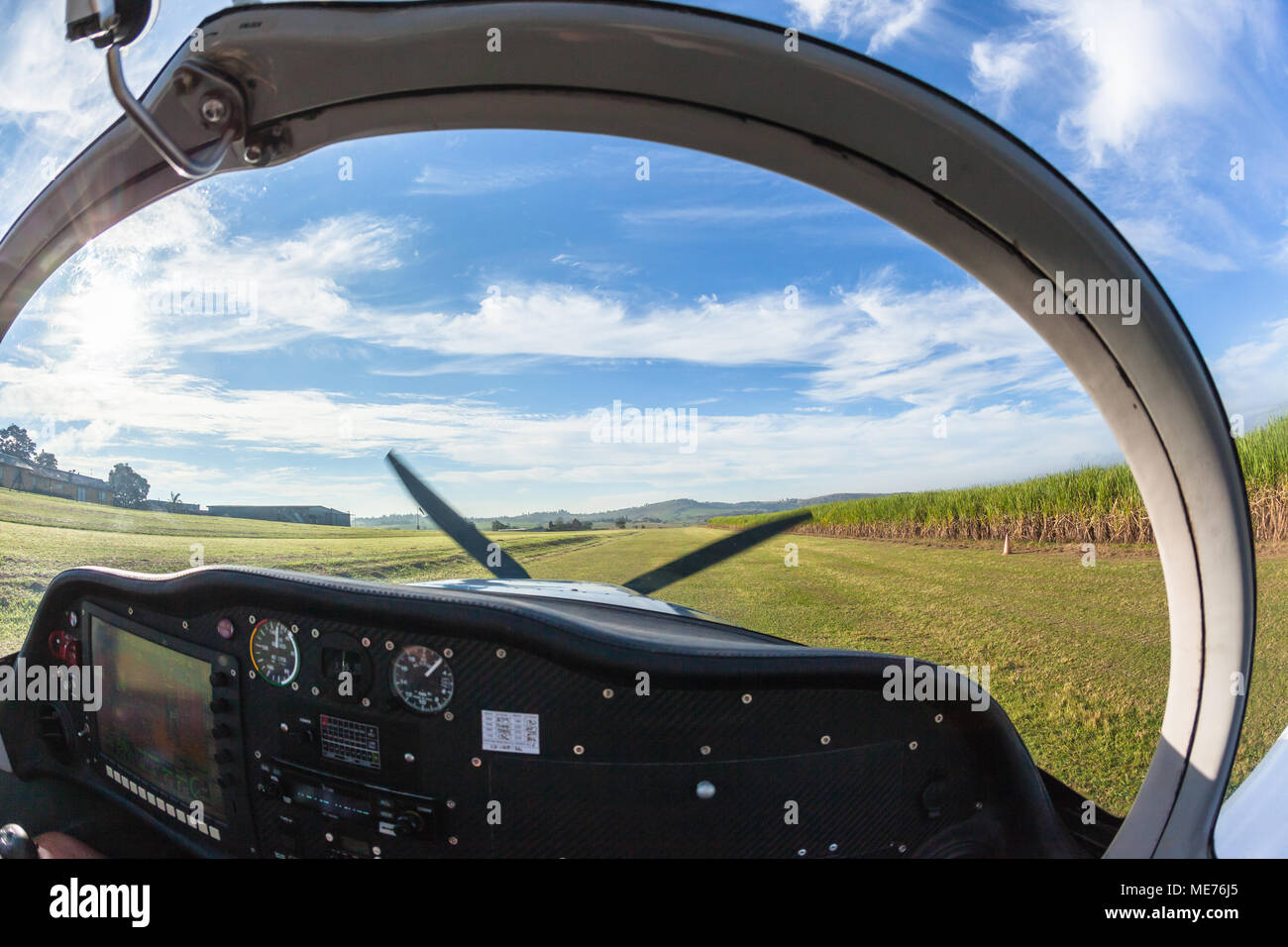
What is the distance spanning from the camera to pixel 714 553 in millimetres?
2041

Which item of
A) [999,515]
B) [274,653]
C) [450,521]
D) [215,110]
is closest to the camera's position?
[215,110]

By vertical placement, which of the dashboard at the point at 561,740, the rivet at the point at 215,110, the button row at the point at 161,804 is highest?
the rivet at the point at 215,110


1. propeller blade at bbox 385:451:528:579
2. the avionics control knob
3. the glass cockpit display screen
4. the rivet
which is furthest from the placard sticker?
the rivet

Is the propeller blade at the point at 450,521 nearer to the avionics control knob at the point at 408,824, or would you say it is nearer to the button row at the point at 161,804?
the avionics control knob at the point at 408,824

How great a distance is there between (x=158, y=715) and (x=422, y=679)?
1.12 metres

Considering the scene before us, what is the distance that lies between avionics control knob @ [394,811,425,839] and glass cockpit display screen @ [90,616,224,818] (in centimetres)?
70

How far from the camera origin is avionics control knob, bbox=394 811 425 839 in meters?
1.45

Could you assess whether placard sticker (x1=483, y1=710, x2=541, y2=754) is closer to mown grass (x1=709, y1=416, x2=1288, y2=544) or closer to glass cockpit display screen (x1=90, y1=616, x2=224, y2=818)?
glass cockpit display screen (x1=90, y1=616, x2=224, y2=818)

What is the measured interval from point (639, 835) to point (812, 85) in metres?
1.46

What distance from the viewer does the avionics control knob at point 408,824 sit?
1.45 meters

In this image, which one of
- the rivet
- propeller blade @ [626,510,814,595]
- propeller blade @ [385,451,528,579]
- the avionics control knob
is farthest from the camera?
propeller blade @ [385,451,528,579]

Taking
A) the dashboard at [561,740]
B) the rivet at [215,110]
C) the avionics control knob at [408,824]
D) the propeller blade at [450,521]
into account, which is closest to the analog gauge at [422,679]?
the dashboard at [561,740]

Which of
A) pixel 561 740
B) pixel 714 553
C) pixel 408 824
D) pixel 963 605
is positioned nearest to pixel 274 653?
pixel 408 824

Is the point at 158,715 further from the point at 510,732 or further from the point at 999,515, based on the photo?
the point at 999,515
